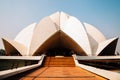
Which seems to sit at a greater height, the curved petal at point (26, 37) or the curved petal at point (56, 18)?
the curved petal at point (56, 18)

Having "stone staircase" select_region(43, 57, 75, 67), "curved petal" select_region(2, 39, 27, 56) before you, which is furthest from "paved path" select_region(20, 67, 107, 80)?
"curved petal" select_region(2, 39, 27, 56)

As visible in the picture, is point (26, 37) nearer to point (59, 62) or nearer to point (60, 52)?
point (60, 52)

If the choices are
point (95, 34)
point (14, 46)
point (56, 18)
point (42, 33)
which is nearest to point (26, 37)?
point (14, 46)

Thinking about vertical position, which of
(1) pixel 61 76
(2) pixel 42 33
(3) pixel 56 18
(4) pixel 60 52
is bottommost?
(1) pixel 61 76

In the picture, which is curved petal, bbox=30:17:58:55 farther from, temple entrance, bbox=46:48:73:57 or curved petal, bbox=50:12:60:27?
temple entrance, bbox=46:48:73:57

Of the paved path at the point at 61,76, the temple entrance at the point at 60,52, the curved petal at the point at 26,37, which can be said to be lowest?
the paved path at the point at 61,76

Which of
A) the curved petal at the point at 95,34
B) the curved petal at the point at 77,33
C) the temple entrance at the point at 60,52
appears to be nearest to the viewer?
the curved petal at the point at 77,33

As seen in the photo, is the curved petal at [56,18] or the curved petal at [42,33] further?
the curved petal at [56,18]

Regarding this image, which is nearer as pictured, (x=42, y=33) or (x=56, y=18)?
(x=42, y=33)

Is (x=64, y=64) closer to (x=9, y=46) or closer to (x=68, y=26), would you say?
(x=68, y=26)

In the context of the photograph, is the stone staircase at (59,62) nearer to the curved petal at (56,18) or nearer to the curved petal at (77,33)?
the curved petal at (77,33)

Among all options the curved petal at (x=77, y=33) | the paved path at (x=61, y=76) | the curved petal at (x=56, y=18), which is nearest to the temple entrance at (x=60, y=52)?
the curved petal at (x=56, y=18)

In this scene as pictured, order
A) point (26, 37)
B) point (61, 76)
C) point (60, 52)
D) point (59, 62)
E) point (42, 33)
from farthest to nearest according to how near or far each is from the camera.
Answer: point (60, 52), point (26, 37), point (42, 33), point (59, 62), point (61, 76)

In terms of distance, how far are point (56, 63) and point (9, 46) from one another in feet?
34.1
